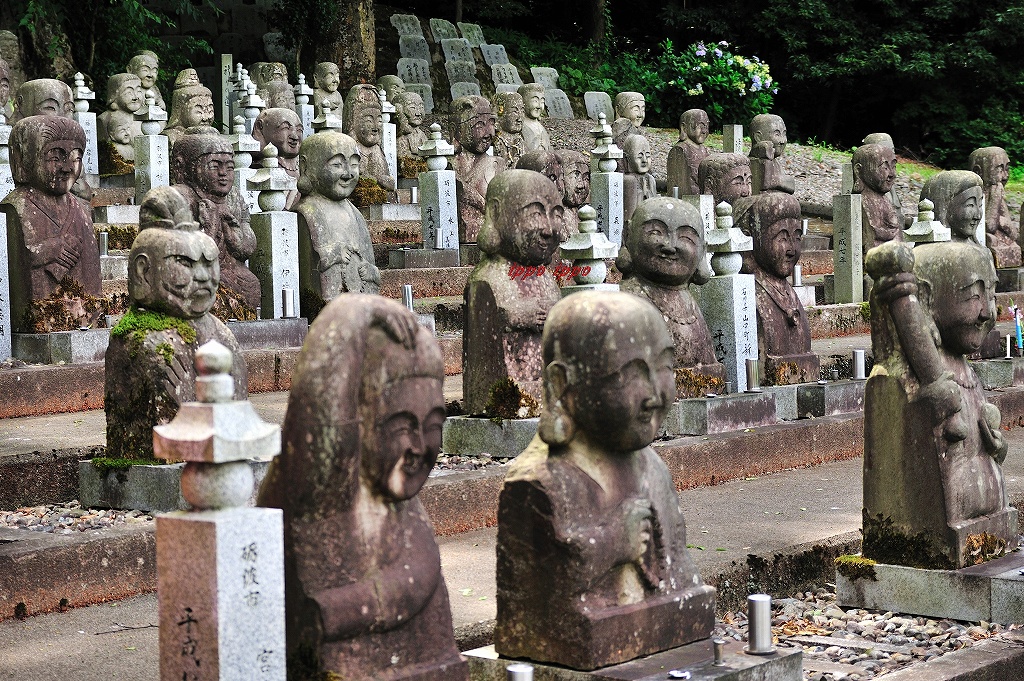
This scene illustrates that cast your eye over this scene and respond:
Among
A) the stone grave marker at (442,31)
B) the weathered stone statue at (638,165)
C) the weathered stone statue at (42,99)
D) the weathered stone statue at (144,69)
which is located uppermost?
the stone grave marker at (442,31)

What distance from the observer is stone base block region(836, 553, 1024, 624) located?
7.27 meters

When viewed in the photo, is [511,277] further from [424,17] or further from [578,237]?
[424,17]

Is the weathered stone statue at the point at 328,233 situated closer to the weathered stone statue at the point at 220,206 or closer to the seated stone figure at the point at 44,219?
the weathered stone statue at the point at 220,206

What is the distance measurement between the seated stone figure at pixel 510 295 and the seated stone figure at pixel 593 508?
13.7ft

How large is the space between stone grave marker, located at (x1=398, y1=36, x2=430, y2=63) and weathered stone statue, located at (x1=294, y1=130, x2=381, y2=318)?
600 inches

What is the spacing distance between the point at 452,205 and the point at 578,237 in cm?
623

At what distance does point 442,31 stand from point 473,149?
441 inches

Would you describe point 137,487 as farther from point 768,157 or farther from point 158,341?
point 768,157

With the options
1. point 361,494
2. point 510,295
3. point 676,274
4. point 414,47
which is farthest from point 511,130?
point 361,494

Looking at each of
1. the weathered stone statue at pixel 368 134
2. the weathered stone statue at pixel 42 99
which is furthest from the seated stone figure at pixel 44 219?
the weathered stone statue at pixel 368 134

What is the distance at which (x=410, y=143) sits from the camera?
2214cm

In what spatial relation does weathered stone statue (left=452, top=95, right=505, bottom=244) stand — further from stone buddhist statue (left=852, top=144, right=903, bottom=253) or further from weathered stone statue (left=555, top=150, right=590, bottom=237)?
stone buddhist statue (left=852, top=144, right=903, bottom=253)

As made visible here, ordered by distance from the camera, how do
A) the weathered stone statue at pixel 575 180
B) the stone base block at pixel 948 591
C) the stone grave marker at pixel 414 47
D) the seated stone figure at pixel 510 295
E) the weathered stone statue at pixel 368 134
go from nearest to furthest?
the stone base block at pixel 948 591, the seated stone figure at pixel 510 295, the weathered stone statue at pixel 575 180, the weathered stone statue at pixel 368 134, the stone grave marker at pixel 414 47

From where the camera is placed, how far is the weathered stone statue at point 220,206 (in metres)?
12.8
